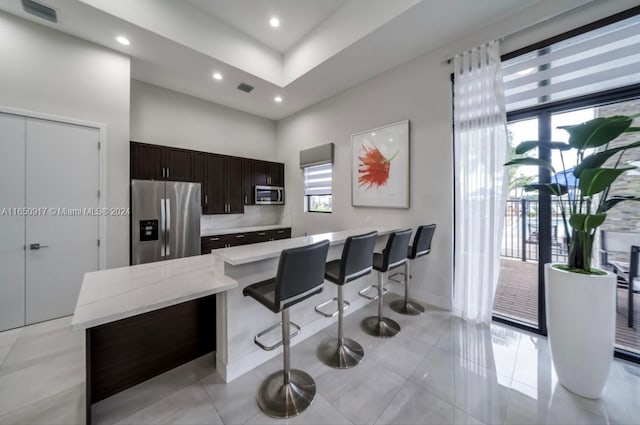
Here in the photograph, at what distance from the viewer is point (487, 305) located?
2672 mm

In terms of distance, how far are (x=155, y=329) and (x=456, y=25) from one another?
435cm

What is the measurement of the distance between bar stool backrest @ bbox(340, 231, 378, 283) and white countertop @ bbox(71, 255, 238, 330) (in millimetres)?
878

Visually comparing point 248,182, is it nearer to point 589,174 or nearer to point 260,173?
point 260,173

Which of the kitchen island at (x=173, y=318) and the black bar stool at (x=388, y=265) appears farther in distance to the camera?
the black bar stool at (x=388, y=265)

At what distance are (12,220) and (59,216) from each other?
14.1 inches

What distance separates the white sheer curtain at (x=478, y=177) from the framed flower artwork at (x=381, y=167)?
28.8 inches

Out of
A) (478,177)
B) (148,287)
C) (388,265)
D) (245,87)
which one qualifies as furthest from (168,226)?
(478,177)

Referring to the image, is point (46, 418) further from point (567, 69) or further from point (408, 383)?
point (567, 69)

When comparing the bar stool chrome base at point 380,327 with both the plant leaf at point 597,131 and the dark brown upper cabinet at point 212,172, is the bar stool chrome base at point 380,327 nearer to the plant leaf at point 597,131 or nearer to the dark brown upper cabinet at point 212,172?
the plant leaf at point 597,131

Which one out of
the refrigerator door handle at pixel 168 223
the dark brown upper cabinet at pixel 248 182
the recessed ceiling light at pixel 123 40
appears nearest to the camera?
the recessed ceiling light at pixel 123 40

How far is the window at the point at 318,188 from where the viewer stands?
15.3 ft

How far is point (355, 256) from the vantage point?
200 cm

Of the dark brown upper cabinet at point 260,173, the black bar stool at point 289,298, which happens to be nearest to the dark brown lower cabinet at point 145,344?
the black bar stool at point 289,298

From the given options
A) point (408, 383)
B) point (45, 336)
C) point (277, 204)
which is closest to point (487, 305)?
point (408, 383)
